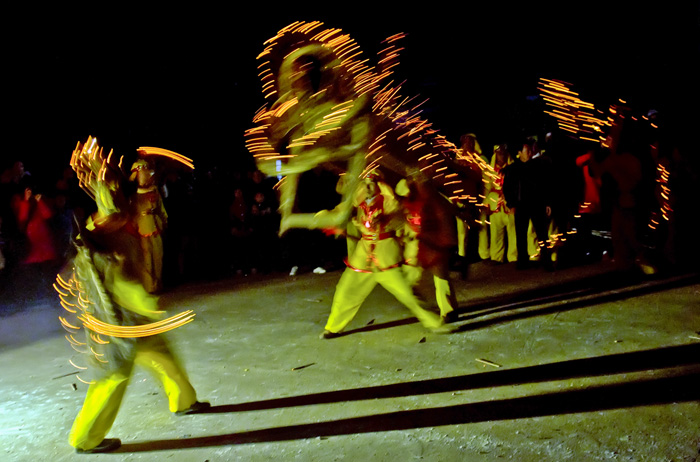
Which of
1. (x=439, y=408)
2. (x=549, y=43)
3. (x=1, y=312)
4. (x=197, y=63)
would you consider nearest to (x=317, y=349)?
(x=439, y=408)

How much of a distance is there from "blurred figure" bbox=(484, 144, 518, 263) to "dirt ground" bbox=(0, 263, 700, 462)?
1.85 meters

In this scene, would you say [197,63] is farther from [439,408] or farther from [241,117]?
[439,408]

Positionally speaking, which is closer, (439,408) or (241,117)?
(439,408)

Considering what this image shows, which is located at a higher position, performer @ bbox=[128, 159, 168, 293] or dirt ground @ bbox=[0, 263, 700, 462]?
performer @ bbox=[128, 159, 168, 293]

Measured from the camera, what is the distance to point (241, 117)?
16.6 m

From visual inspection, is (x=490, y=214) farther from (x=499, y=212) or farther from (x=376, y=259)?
(x=376, y=259)

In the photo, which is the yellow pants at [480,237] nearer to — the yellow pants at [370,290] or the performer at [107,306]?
the yellow pants at [370,290]

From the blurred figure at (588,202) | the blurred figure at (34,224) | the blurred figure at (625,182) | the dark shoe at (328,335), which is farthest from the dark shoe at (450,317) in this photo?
the blurred figure at (34,224)

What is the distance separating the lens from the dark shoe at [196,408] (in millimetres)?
4516

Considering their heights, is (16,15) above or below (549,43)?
above

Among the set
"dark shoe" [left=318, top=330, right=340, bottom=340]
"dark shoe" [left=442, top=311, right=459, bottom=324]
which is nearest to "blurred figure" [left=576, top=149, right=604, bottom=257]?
"dark shoe" [left=442, top=311, right=459, bottom=324]

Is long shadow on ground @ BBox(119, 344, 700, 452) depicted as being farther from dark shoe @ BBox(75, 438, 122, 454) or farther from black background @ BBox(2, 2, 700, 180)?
black background @ BBox(2, 2, 700, 180)

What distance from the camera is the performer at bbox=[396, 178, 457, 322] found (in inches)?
248

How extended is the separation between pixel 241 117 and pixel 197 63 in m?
1.97
